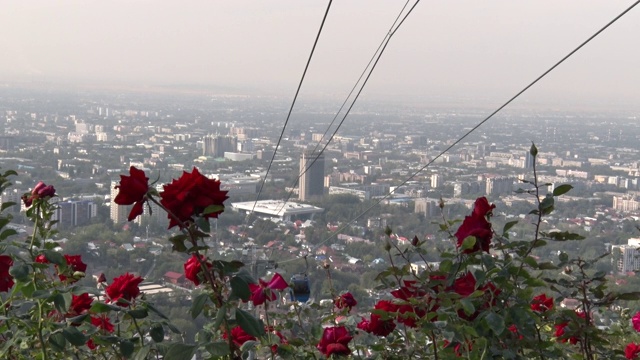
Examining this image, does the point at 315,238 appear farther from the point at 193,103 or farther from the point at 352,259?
the point at 193,103

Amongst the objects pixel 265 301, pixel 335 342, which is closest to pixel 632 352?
pixel 335 342

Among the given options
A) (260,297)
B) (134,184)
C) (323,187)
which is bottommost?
(323,187)

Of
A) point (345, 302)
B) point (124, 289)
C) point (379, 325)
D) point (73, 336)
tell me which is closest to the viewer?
point (73, 336)

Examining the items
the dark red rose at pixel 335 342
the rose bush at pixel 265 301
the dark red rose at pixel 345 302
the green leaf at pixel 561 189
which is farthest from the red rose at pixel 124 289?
the green leaf at pixel 561 189

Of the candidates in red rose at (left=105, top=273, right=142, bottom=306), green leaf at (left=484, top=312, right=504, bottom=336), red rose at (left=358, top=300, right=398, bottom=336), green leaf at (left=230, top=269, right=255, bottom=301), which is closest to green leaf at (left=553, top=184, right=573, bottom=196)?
green leaf at (left=484, top=312, right=504, bottom=336)

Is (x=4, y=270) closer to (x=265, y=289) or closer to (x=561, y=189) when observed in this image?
(x=265, y=289)

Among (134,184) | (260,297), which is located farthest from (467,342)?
(134,184)
